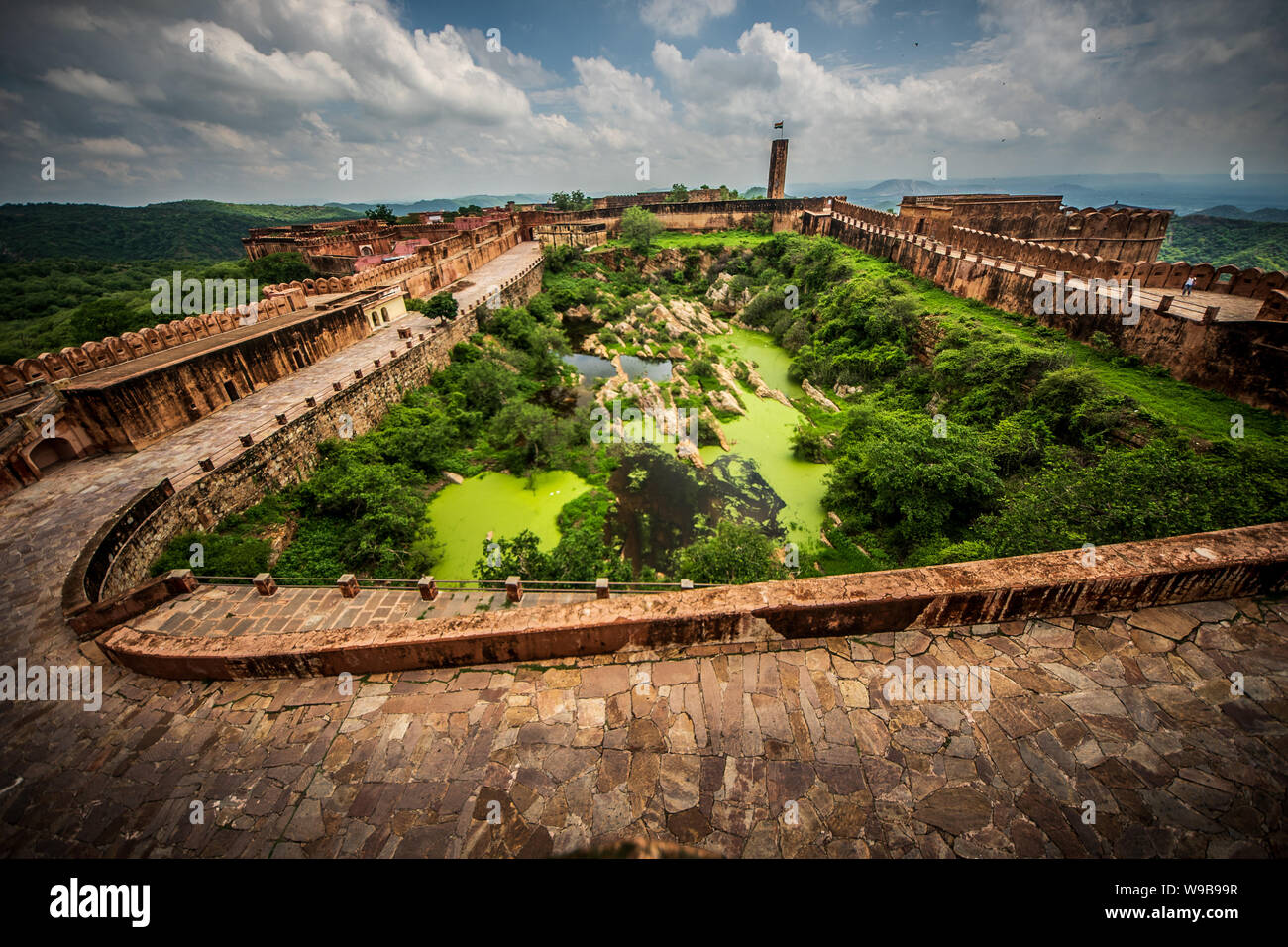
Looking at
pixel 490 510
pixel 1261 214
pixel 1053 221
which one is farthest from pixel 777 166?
pixel 1261 214

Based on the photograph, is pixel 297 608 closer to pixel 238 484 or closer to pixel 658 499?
pixel 238 484

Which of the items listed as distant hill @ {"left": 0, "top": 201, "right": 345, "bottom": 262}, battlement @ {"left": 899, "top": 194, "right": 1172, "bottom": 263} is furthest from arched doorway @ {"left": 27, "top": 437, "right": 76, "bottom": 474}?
distant hill @ {"left": 0, "top": 201, "right": 345, "bottom": 262}

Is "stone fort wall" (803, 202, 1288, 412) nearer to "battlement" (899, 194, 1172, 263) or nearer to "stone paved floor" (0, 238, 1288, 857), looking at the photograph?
"battlement" (899, 194, 1172, 263)

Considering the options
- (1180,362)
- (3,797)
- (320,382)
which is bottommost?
(3,797)
